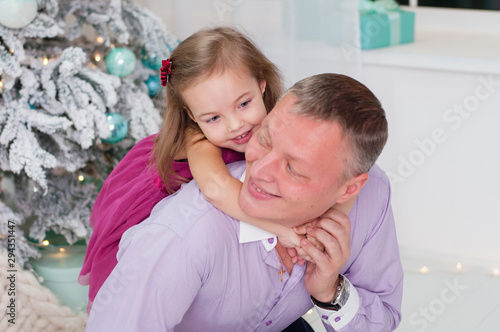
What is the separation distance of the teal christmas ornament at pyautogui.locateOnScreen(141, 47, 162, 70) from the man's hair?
1404mm

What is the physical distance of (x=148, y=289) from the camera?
1.26 m

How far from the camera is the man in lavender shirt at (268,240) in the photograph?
123 cm

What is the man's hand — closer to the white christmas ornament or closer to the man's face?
the man's face

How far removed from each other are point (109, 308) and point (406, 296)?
1786 millimetres

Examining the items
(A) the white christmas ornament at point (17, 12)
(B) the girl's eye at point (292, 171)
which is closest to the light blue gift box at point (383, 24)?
(A) the white christmas ornament at point (17, 12)

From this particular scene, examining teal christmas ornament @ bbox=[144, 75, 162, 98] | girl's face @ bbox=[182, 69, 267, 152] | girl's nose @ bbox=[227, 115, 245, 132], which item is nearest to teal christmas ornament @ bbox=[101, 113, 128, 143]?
teal christmas ornament @ bbox=[144, 75, 162, 98]

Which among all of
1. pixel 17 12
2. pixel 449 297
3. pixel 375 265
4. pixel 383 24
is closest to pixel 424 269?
pixel 449 297

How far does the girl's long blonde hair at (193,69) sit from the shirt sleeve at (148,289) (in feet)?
1.19

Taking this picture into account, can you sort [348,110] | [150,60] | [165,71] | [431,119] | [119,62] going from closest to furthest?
[348,110] < [165,71] < [119,62] < [150,60] < [431,119]

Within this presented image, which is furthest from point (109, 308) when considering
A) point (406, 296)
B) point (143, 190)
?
point (406, 296)

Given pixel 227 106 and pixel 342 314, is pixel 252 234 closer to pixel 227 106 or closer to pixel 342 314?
pixel 342 314

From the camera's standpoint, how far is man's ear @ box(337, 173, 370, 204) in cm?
130

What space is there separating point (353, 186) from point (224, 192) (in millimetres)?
286

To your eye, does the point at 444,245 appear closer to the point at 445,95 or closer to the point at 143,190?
the point at 445,95
